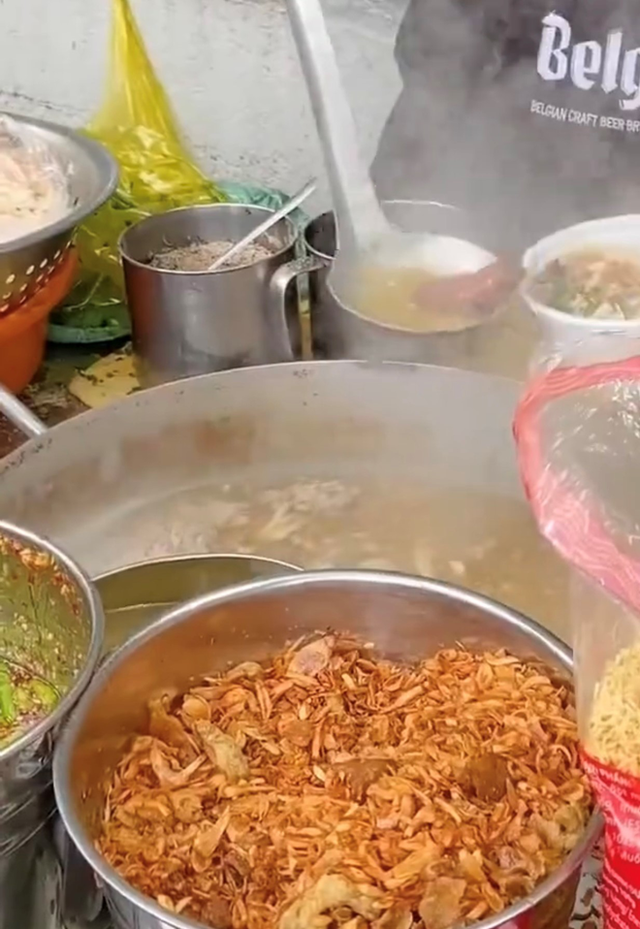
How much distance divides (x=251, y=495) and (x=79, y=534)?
19cm

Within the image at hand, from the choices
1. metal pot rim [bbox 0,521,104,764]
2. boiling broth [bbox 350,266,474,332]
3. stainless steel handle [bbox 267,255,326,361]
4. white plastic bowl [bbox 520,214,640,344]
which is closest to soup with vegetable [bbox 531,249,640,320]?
white plastic bowl [bbox 520,214,640,344]

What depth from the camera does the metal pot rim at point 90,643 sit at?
2.61 feet

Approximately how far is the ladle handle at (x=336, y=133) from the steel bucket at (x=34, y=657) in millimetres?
693

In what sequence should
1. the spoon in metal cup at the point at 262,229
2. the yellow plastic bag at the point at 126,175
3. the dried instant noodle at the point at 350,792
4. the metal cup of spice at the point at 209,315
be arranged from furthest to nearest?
the yellow plastic bag at the point at 126,175, the spoon in metal cup at the point at 262,229, the metal cup of spice at the point at 209,315, the dried instant noodle at the point at 350,792

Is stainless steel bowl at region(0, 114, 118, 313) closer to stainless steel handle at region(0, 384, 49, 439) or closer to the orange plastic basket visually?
the orange plastic basket

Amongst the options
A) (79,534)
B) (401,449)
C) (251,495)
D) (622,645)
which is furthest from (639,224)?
(622,645)

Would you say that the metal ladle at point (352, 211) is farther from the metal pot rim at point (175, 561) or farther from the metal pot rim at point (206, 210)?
the metal pot rim at point (175, 561)

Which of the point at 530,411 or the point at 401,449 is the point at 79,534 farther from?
the point at 530,411

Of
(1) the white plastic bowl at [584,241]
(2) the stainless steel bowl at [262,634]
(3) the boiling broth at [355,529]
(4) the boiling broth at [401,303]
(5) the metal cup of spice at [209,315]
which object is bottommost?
(3) the boiling broth at [355,529]

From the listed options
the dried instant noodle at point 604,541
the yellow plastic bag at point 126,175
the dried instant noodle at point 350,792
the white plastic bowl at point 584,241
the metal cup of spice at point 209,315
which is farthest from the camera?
the yellow plastic bag at point 126,175

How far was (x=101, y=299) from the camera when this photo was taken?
1.86 metres

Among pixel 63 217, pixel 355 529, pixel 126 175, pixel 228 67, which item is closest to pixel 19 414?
pixel 355 529

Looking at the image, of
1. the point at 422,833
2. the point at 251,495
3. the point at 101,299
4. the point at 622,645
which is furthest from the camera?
the point at 101,299

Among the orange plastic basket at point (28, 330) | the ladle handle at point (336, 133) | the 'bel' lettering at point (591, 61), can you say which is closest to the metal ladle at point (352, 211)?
the ladle handle at point (336, 133)
